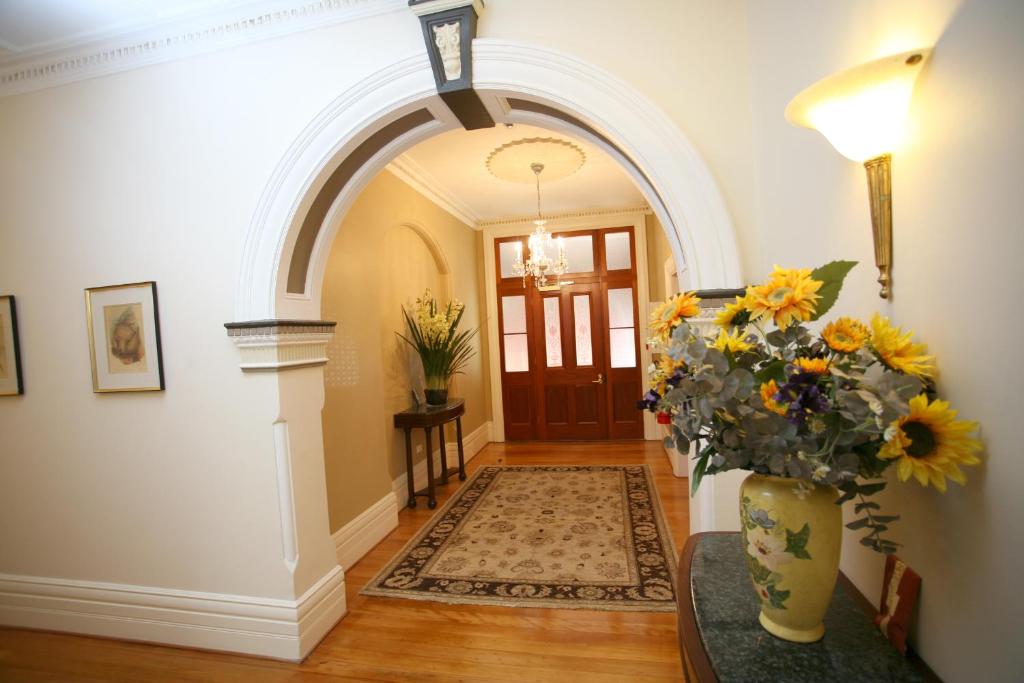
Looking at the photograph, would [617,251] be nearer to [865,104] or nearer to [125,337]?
[125,337]

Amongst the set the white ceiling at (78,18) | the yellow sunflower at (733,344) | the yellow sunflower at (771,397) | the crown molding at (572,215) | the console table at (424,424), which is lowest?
the console table at (424,424)

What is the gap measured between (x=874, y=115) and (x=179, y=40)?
2.87 metres

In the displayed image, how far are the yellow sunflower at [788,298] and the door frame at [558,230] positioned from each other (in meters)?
5.06

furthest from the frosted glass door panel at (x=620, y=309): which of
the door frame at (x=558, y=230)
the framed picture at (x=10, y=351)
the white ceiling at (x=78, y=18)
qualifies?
the framed picture at (x=10, y=351)

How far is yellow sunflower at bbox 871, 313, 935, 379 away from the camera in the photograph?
83 cm

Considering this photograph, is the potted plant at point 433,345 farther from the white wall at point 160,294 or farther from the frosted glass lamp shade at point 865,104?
the frosted glass lamp shade at point 865,104

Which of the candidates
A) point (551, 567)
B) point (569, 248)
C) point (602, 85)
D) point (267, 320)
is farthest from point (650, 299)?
point (267, 320)

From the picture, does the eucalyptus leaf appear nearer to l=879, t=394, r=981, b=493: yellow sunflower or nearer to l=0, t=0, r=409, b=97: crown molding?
l=879, t=394, r=981, b=493: yellow sunflower

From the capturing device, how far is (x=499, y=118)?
2.25 m

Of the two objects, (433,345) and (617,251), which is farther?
(617,251)

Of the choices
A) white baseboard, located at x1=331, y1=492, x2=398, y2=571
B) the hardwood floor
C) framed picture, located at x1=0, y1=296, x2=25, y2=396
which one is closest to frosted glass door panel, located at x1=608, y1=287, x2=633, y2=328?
white baseboard, located at x1=331, y1=492, x2=398, y2=571

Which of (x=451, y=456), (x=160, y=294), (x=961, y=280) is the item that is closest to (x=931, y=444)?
(x=961, y=280)

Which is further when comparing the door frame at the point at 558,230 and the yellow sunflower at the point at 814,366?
the door frame at the point at 558,230

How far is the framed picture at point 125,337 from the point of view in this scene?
2.33 meters
